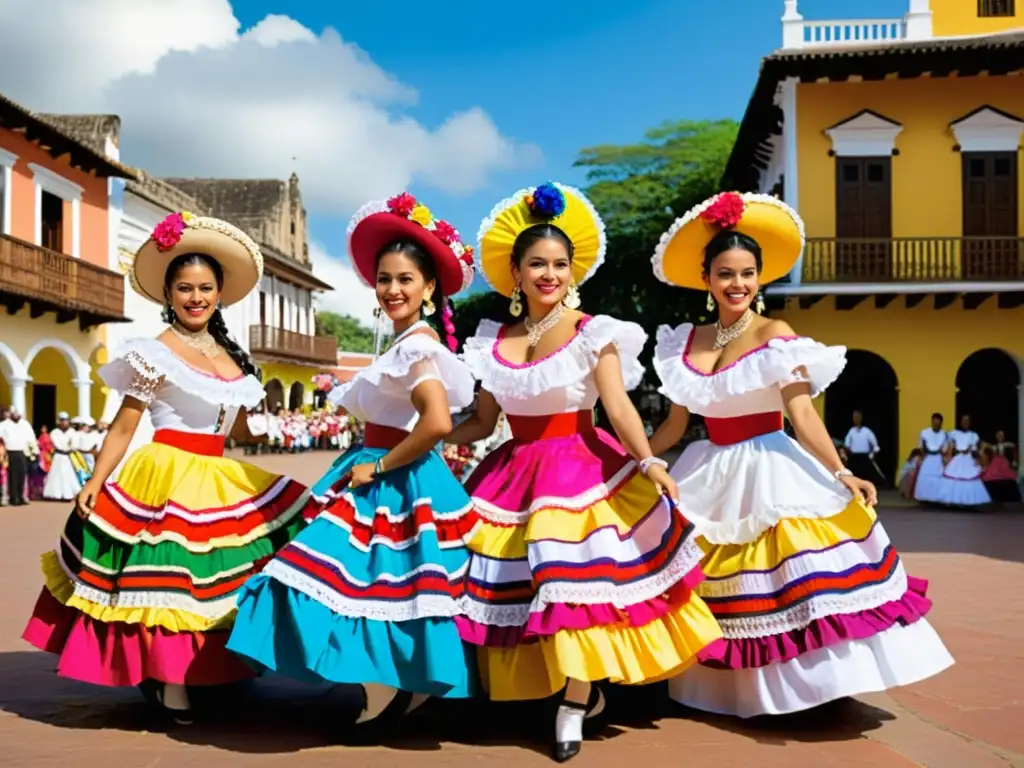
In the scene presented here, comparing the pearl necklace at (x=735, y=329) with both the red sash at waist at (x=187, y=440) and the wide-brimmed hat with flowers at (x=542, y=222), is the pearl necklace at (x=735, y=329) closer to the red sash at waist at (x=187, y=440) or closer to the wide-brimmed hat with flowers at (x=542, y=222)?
the wide-brimmed hat with flowers at (x=542, y=222)

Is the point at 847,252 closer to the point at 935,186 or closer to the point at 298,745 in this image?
the point at 935,186

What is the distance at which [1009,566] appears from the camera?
9.31 meters

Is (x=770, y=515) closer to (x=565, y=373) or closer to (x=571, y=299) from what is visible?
(x=565, y=373)

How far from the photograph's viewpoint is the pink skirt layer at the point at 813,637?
3.89 meters

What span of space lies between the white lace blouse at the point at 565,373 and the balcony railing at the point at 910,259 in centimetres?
1447

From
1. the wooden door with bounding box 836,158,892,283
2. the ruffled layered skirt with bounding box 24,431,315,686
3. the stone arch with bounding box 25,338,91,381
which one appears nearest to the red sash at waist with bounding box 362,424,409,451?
the ruffled layered skirt with bounding box 24,431,315,686

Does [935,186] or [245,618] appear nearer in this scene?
[245,618]

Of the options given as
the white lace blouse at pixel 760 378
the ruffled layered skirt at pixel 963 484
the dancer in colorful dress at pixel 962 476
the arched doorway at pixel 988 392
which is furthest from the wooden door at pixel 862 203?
the white lace blouse at pixel 760 378

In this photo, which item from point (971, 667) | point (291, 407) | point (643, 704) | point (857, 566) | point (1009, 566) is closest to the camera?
point (857, 566)

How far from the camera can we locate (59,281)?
20516 millimetres

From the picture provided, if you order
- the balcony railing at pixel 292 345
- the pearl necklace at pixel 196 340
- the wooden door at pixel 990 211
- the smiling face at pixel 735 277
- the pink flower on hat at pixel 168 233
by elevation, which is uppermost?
the wooden door at pixel 990 211

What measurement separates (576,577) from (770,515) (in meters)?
0.94

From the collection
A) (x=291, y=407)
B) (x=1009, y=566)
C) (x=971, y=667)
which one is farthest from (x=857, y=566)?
(x=291, y=407)

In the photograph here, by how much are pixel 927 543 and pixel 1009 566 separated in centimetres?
181
